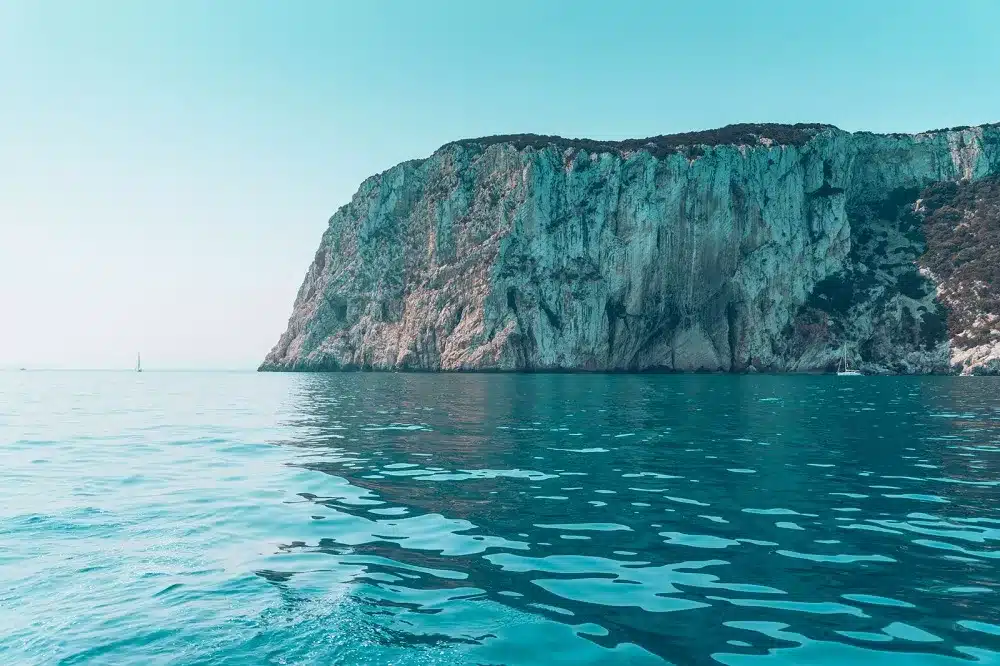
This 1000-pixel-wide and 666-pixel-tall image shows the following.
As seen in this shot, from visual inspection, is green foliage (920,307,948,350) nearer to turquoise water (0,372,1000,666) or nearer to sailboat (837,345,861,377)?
sailboat (837,345,861,377)

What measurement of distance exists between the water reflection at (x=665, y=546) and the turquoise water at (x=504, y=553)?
49 mm

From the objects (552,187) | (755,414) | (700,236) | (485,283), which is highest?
(552,187)

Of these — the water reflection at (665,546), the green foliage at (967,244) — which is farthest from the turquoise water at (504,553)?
the green foliage at (967,244)

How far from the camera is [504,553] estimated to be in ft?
32.0

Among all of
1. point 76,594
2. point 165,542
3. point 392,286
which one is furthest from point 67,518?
point 392,286

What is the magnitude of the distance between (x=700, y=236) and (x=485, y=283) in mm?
36004

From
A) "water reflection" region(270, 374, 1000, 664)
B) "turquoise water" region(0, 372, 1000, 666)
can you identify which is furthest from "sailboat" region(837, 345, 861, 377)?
"turquoise water" region(0, 372, 1000, 666)

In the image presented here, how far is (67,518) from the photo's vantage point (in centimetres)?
1210

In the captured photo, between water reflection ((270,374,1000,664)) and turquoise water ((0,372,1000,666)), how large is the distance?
0.05 meters

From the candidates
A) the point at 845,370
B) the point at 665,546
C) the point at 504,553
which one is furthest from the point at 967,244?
the point at 504,553

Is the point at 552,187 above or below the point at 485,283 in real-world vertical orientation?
above

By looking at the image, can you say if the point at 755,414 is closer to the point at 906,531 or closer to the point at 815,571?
the point at 906,531

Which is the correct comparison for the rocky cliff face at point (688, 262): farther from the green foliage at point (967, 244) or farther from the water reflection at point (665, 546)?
the water reflection at point (665, 546)

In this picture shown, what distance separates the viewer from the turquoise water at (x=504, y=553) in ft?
21.5
